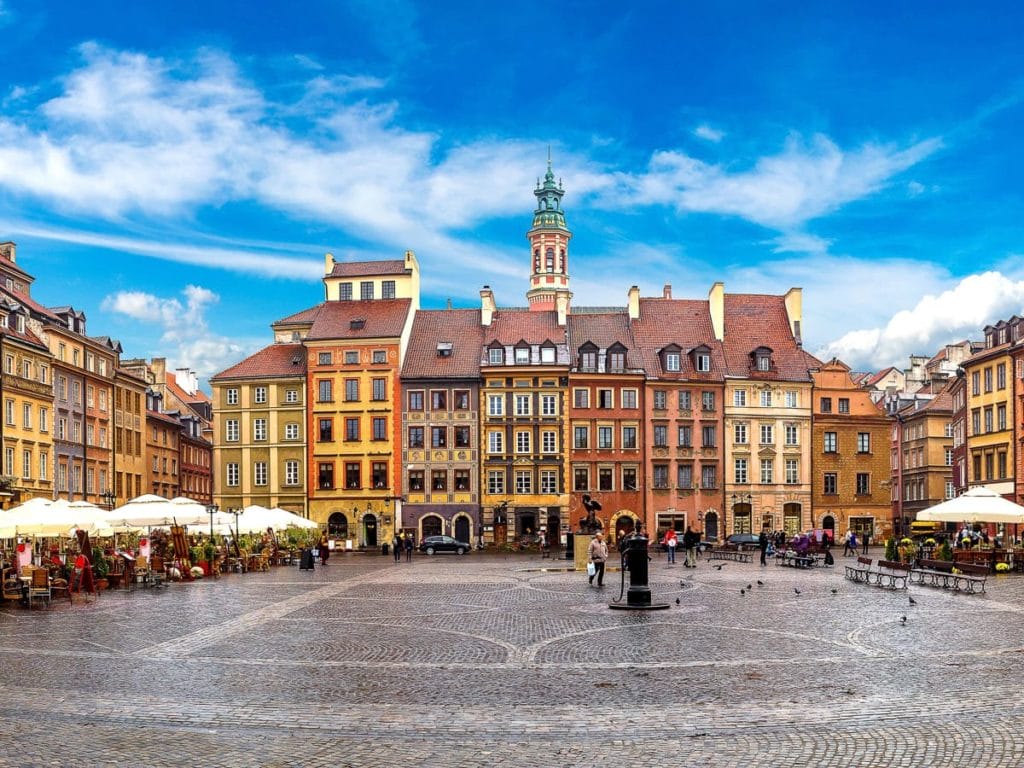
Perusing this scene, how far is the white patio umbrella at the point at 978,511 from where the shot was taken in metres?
36.0

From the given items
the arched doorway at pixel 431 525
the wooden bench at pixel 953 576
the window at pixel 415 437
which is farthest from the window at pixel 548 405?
the wooden bench at pixel 953 576

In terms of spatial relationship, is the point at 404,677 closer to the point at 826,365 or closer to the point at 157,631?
the point at 157,631

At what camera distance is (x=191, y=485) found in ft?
290

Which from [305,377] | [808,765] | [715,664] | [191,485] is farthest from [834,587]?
[191,485]

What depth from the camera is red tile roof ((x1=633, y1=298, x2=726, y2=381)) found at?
74250 mm

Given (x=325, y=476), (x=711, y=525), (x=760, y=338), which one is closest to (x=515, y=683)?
(x=325, y=476)

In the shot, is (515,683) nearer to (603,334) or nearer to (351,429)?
(351,429)

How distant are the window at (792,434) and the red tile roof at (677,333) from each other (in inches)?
211

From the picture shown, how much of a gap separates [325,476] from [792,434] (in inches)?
1137

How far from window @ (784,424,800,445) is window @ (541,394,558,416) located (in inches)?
574

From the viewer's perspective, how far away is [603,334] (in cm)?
7619

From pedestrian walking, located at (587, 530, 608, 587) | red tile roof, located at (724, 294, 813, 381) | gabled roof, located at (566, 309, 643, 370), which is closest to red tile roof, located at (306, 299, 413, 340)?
gabled roof, located at (566, 309, 643, 370)

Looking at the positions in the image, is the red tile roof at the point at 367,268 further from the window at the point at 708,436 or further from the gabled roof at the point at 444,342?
the window at the point at 708,436

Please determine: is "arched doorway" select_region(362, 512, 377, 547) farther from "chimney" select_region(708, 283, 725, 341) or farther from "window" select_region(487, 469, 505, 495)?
→ "chimney" select_region(708, 283, 725, 341)
